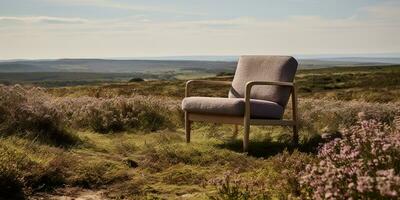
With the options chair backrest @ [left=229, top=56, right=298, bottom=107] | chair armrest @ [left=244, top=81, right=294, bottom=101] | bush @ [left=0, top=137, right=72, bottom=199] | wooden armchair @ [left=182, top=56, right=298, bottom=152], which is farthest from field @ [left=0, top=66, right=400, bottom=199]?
chair armrest @ [left=244, top=81, right=294, bottom=101]

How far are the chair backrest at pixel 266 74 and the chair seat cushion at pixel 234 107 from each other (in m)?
0.32

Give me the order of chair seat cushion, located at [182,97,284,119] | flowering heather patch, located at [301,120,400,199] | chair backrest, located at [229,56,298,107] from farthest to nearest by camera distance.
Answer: chair backrest, located at [229,56,298,107]
chair seat cushion, located at [182,97,284,119]
flowering heather patch, located at [301,120,400,199]

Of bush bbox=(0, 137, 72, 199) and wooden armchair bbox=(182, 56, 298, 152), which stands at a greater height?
wooden armchair bbox=(182, 56, 298, 152)

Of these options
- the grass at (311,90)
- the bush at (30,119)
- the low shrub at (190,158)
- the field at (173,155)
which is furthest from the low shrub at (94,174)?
the grass at (311,90)

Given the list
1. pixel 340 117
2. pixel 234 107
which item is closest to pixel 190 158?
pixel 234 107

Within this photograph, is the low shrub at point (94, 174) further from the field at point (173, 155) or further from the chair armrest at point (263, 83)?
the chair armrest at point (263, 83)

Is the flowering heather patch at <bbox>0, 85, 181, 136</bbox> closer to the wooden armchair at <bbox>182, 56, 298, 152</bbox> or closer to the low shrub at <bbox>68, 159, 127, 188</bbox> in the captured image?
the wooden armchair at <bbox>182, 56, 298, 152</bbox>

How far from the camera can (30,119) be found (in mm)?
7809

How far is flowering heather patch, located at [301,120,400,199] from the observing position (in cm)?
249

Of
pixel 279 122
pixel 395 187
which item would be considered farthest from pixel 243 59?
pixel 395 187

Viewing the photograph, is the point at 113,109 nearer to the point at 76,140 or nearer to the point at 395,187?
the point at 76,140

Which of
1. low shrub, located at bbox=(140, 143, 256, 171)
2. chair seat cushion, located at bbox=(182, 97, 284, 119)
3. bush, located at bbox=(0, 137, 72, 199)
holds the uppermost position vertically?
chair seat cushion, located at bbox=(182, 97, 284, 119)

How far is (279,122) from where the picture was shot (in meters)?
7.85

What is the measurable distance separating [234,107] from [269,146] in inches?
38.4
